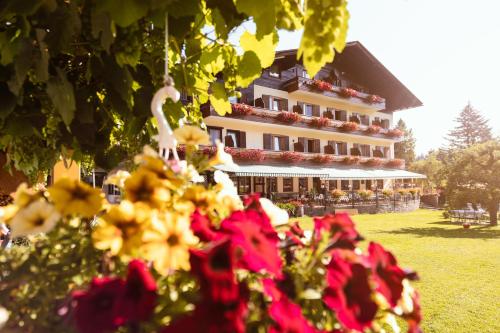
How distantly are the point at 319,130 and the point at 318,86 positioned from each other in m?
3.28

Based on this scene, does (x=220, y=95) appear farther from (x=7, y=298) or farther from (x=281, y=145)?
(x=281, y=145)

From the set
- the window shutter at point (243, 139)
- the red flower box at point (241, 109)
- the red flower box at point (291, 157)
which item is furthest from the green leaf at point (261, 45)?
the red flower box at point (291, 157)

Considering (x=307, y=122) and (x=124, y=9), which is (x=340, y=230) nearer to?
(x=124, y=9)

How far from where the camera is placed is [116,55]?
1.53m

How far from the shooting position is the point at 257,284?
85 cm

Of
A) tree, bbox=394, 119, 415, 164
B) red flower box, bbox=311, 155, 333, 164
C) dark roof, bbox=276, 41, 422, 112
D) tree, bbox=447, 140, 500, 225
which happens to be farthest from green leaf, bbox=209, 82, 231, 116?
tree, bbox=394, 119, 415, 164

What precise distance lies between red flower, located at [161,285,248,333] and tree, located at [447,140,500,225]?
20.3 metres

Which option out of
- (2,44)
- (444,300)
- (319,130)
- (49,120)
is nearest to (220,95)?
(49,120)

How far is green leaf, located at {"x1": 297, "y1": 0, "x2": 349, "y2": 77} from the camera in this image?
1.07 metres

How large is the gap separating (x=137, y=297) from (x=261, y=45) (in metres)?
1.49

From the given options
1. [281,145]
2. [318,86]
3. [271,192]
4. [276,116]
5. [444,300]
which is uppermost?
[318,86]

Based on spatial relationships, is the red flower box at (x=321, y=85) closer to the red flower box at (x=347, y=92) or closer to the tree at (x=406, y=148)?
the red flower box at (x=347, y=92)

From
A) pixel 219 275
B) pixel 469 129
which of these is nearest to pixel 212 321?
pixel 219 275

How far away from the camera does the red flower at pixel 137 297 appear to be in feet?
1.95
